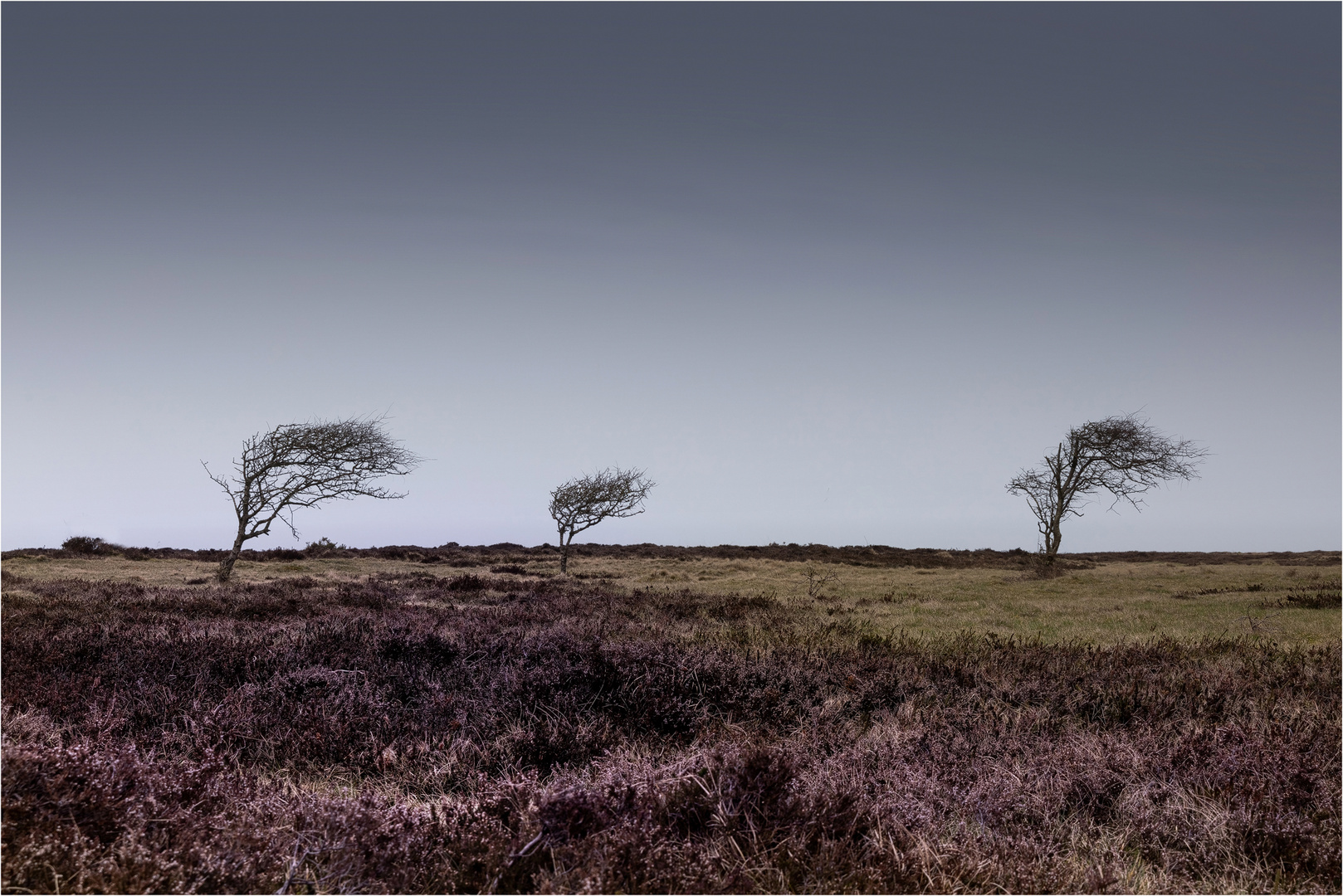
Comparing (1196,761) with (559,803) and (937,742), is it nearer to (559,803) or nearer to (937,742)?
(937,742)

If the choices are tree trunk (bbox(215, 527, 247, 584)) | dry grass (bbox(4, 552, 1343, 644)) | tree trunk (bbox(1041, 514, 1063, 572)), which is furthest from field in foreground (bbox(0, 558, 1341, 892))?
Answer: tree trunk (bbox(1041, 514, 1063, 572))

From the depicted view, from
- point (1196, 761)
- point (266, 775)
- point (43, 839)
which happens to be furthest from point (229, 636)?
point (1196, 761)

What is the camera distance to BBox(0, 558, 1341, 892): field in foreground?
2.32 meters

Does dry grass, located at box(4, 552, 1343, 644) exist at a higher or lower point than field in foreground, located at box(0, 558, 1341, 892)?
lower

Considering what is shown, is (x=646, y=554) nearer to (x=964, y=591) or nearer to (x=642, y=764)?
(x=964, y=591)

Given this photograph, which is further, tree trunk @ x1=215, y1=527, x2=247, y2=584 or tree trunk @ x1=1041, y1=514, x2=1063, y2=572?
tree trunk @ x1=1041, y1=514, x2=1063, y2=572

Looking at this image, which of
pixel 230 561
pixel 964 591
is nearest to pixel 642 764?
pixel 964 591

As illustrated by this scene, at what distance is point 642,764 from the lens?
11.3 feet

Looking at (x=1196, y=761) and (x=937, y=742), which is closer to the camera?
(x=1196, y=761)

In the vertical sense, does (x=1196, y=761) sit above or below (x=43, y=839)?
below

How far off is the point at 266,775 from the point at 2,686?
8.49 feet

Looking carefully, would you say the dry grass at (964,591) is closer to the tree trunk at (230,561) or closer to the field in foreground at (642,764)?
the tree trunk at (230,561)

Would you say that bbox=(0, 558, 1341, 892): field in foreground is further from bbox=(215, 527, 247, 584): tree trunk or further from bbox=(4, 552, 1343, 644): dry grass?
bbox=(215, 527, 247, 584): tree trunk

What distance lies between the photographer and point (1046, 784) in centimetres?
357
